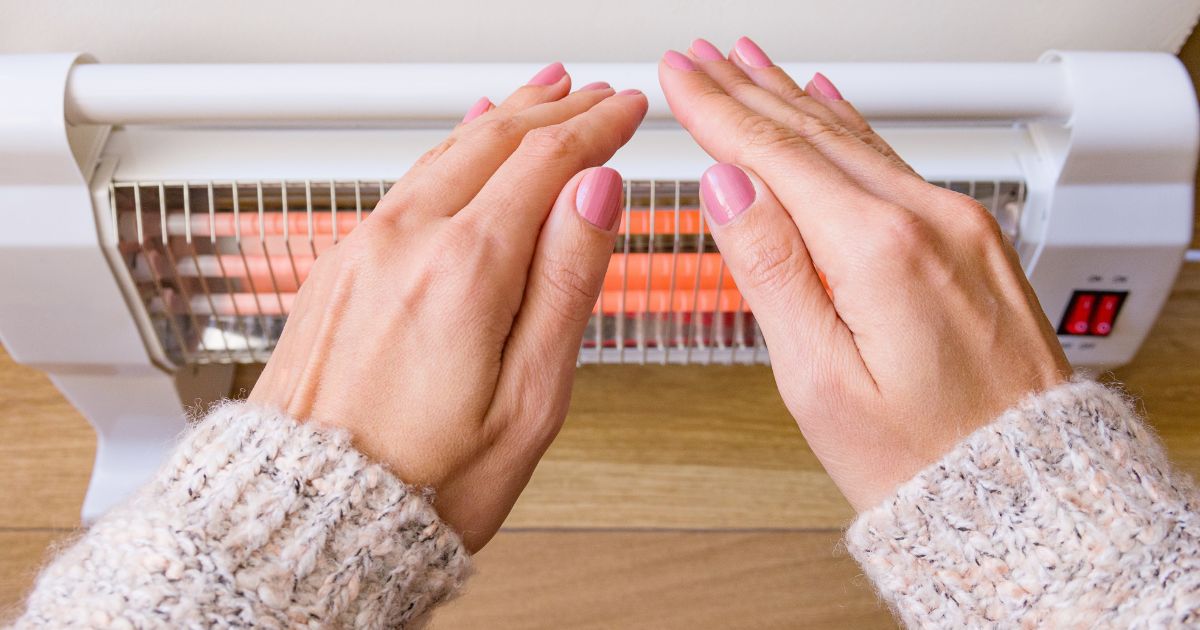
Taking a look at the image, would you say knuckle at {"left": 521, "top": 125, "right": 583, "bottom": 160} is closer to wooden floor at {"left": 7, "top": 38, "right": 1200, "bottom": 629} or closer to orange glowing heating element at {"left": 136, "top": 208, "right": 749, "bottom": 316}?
orange glowing heating element at {"left": 136, "top": 208, "right": 749, "bottom": 316}

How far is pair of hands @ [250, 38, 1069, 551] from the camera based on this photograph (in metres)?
0.36

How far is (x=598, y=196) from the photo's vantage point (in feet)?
1.35

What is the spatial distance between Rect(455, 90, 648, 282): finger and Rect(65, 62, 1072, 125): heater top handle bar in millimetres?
77

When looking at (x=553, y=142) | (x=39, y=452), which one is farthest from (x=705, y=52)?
(x=39, y=452)

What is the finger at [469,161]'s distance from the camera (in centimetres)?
43

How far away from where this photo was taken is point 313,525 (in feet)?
1.07

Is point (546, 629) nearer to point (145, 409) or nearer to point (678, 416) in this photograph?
point (678, 416)

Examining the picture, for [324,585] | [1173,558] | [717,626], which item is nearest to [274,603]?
[324,585]

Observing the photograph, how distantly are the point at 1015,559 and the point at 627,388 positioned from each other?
1.56 ft

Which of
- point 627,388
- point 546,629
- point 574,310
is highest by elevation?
point 574,310

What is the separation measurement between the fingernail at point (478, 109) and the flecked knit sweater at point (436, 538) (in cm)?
23

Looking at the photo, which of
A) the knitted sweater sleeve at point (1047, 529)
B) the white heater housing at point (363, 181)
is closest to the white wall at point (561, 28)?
the white heater housing at point (363, 181)

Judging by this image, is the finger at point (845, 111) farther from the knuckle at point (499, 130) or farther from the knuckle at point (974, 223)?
the knuckle at point (499, 130)

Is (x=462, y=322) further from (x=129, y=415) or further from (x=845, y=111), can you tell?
(x=129, y=415)
